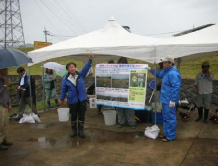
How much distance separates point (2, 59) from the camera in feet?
12.1

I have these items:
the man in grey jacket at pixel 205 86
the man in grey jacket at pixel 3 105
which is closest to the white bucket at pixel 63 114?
the man in grey jacket at pixel 3 105

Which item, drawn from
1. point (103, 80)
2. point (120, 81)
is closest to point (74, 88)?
point (103, 80)

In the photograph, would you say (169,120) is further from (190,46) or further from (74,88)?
(74,88)

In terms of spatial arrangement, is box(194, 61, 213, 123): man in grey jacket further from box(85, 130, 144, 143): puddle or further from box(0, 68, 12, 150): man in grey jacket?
box(0, 68, 12, 150): man in grey jacket

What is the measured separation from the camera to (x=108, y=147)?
13.8 feet

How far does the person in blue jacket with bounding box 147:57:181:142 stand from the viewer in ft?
13.2

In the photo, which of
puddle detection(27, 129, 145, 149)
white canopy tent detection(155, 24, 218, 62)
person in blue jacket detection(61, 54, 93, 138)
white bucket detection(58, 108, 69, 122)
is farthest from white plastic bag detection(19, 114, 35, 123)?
white canopy tent detection(155, 24, 218, 62)

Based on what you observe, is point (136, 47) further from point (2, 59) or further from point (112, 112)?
point (2, 59)

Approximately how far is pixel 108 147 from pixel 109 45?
2513 mm

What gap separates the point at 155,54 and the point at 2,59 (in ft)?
10.3

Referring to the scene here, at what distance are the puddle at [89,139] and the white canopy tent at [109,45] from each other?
185cm

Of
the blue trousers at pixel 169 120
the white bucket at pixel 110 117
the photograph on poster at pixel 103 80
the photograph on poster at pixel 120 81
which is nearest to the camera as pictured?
the blue trousers at pixel 169 120

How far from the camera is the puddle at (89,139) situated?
14.5 ft

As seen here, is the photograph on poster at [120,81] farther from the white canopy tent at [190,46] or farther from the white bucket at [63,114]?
the white bucket at [63,114]
